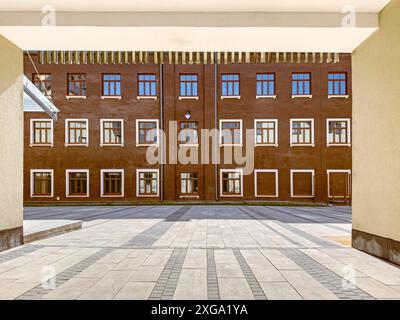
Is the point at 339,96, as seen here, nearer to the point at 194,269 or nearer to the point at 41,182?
the point at 194,269

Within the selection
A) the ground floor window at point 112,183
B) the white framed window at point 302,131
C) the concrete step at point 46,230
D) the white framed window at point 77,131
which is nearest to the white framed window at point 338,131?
the white framed window at point 302,131

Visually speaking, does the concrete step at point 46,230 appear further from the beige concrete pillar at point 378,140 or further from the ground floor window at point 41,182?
the ground floor window at point 41,182

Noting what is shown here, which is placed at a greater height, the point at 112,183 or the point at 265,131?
the point at 265,131

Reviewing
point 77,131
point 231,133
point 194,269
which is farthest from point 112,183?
point 194,269

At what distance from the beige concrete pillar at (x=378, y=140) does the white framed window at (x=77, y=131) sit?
62.9 feet

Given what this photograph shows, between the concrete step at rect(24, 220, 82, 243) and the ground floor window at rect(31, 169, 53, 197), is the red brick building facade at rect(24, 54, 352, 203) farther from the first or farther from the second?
the concrete step at rect(24, 220, 82, 243)

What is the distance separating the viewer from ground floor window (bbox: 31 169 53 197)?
21094 mm

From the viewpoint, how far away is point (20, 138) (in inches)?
232

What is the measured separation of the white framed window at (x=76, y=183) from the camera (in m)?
21.0

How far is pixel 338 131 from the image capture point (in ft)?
69.5

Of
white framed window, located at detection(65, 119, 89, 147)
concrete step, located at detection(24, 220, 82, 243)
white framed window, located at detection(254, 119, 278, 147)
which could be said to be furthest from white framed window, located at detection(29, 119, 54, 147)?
concrete step, located at detection(24, 220, 82, 243)

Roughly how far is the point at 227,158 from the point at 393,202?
16448 millimetres

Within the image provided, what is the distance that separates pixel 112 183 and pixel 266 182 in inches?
Result: 435

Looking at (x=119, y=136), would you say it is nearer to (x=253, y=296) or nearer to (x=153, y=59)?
(x=153, y=59)
